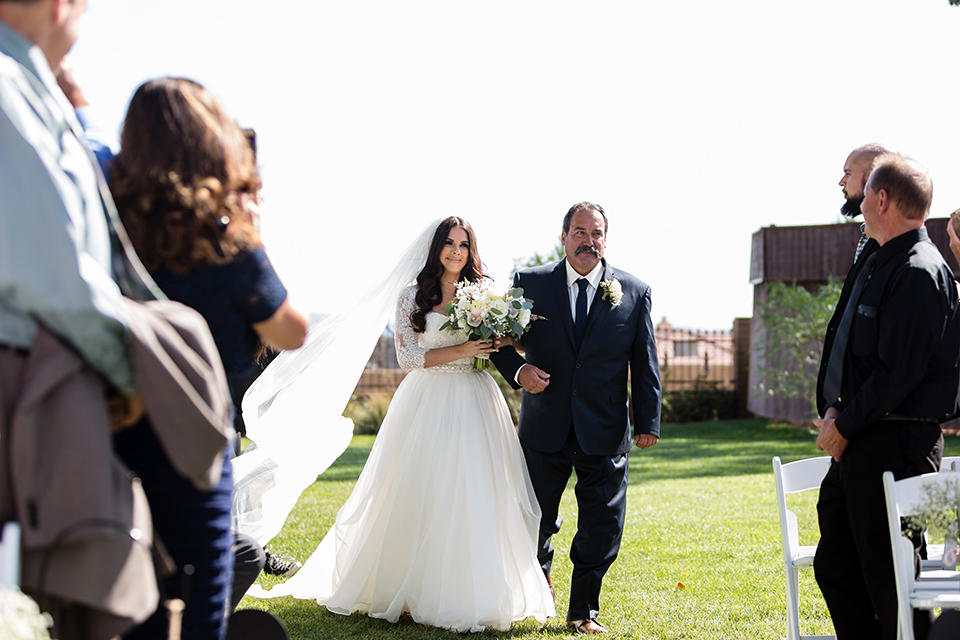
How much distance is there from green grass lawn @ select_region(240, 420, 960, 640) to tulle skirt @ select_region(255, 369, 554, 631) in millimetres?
147

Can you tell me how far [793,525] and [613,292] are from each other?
1.67 metres

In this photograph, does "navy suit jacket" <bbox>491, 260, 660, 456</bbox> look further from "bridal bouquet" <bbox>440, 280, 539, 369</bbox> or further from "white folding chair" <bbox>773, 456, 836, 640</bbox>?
"white folding chair" <bbox>773, 456, 836, 640</bbox>

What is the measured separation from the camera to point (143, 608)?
5.76 ft

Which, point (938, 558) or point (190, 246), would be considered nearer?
point (190, 246)

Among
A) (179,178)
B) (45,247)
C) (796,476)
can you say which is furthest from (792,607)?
(45,247)

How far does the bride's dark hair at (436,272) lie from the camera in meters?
5.34

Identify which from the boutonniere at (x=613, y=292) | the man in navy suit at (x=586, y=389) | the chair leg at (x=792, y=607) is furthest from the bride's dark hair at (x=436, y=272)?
the chair leg at (x=792, y=607)

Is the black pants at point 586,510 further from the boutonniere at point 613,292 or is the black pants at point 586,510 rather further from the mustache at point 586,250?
the mustache at point 586,250

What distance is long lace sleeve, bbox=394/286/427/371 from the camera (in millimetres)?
5215

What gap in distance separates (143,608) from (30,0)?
1.36 metres

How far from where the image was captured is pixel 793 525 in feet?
13.9

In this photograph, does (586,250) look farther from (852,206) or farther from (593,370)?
(852,206)

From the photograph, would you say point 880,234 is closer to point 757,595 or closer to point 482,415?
point 482,415

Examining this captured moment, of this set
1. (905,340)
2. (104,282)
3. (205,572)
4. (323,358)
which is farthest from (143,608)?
(323,358)
